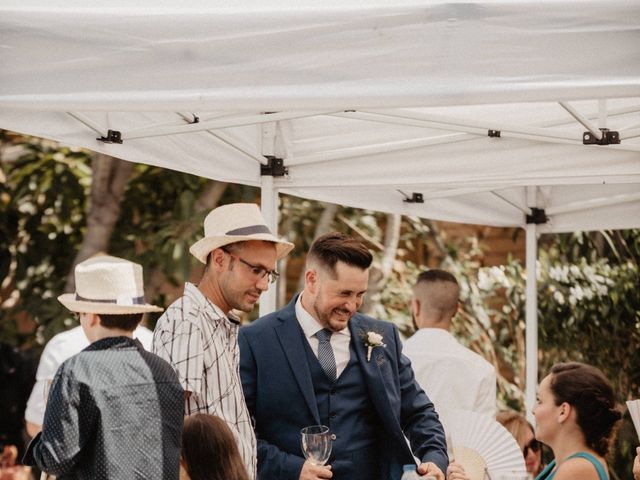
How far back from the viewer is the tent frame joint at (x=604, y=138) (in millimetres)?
→ 4312

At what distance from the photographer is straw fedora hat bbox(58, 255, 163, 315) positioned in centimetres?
329

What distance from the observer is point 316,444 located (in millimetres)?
3525

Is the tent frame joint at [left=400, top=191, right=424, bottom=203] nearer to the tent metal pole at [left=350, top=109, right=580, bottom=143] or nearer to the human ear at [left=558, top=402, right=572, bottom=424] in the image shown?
the tent metal pole at [left=350, top=109, right=580, bottom=143]

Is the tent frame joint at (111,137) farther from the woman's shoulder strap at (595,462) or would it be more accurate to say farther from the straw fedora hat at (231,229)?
the woman's shoulder strap at (595,462)

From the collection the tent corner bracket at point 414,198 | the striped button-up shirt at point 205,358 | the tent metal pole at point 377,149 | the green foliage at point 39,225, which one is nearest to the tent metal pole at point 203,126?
the tent metal pole at point 377,149

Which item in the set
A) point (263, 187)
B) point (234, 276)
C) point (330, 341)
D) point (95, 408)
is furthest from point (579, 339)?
point (95, 408)

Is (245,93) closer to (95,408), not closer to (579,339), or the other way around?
(95,408)

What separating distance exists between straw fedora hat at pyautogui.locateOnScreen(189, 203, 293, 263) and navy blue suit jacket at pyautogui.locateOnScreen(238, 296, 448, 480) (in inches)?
17.4

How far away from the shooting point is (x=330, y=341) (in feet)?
13.6

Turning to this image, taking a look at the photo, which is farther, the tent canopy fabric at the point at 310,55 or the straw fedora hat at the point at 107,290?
the straw fedora hat at the point at 107,290

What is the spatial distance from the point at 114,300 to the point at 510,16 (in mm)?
1449

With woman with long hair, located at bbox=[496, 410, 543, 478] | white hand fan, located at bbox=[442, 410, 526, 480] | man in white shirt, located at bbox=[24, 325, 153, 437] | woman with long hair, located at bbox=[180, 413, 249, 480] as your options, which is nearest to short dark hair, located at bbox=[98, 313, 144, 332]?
woman with long hair, located at bbox=[180, 413, 249, 480]

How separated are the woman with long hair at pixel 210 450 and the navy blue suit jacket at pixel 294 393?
672 millimetres

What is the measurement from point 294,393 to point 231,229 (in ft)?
2.25
